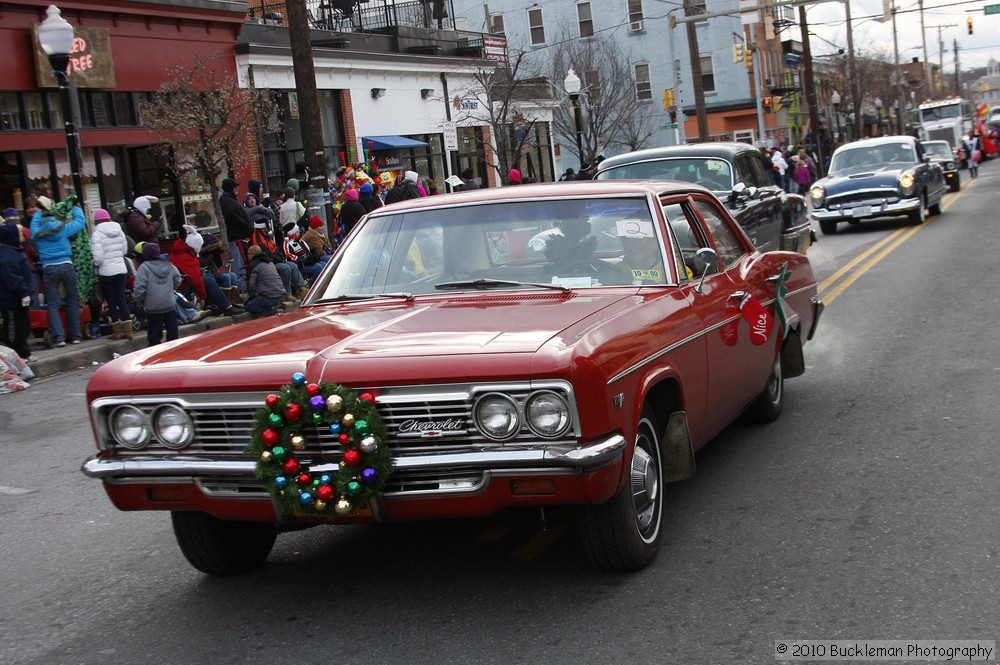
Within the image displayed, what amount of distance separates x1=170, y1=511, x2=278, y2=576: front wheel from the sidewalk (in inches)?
353

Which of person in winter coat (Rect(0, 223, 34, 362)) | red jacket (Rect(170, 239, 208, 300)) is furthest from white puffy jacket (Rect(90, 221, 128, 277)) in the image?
person in winter coat (Rect(0, 223, 34, 362))

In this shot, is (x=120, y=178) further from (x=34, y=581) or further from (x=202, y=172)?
(x=34, y=581)

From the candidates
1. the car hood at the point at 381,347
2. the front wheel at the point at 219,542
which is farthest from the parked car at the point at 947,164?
the front wheel at the point at 219,542

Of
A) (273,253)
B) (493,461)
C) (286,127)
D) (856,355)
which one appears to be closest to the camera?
(493,461)

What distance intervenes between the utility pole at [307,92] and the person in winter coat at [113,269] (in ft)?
13.7

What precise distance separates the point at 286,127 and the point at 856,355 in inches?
820

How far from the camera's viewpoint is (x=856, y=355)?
380 inches

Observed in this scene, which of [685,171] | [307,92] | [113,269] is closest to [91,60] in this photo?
[307,92]

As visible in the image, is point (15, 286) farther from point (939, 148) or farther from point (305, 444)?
point (939, 148)

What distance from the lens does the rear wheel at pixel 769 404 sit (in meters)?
7.29

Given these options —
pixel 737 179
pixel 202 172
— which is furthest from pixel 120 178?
pixel 737 179

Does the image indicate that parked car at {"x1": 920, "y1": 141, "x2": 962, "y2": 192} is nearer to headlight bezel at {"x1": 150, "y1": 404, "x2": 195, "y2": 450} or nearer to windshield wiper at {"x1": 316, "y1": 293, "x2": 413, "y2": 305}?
windshield wiper at {"x1": 316, "y1": 293, "x2": 413, "y2": 305}

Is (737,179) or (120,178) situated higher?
(120,178)

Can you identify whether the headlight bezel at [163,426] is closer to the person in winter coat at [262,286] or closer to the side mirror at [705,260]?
the side mirror at [705,260]
